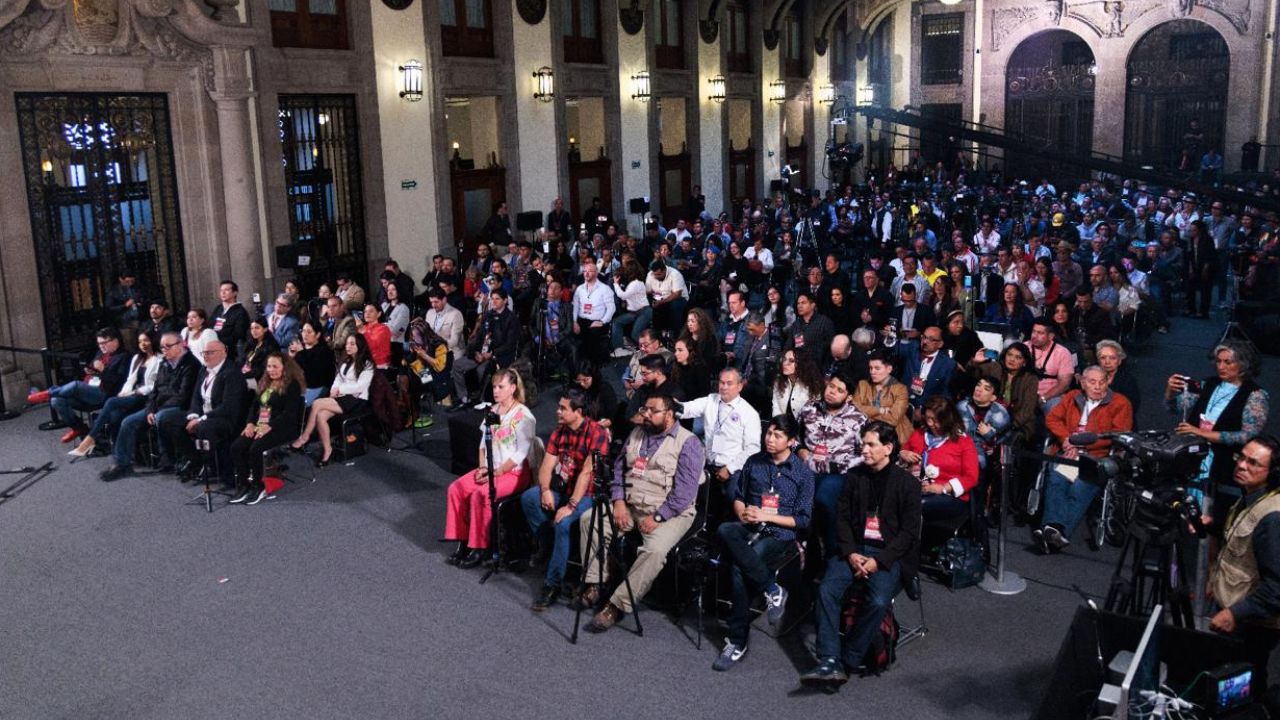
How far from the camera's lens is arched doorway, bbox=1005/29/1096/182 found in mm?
34094

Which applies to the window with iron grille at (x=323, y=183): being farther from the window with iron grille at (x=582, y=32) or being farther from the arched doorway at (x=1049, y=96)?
the arched doorway at (x=1049, y=96)

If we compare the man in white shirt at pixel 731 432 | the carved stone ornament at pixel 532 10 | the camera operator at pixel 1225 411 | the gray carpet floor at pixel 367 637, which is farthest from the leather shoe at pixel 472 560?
the carved stone ornament at pixel 532 10

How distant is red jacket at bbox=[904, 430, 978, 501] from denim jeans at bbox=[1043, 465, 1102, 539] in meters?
0.91

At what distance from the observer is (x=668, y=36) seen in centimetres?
2545

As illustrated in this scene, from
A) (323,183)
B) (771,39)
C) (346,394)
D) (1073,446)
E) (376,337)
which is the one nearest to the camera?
(1073,446)

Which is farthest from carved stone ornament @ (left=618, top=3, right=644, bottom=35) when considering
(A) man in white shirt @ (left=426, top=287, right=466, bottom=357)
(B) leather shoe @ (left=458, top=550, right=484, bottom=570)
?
(B) leather shoe @ (left=458, top=550, right=484, bottom=570)

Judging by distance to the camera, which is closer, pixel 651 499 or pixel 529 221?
pixel 651 499

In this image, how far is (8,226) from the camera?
1303cm

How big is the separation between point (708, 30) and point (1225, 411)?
20708mm

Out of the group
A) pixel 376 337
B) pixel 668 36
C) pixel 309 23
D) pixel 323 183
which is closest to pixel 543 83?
pixel 309 23

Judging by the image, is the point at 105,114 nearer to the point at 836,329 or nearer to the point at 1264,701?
the point at 836,329

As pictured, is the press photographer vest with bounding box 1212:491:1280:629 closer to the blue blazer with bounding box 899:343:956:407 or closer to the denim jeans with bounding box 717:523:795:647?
the denim jeans with bounding box 717:523:795:647

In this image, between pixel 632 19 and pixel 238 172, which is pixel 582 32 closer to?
pixel 632 19

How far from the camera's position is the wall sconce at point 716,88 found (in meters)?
27.0
